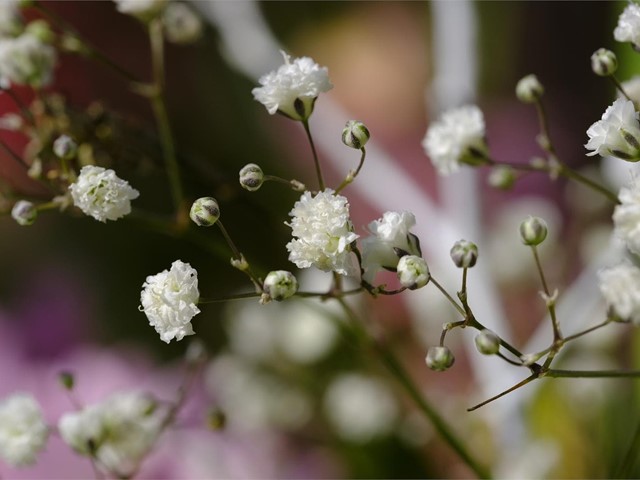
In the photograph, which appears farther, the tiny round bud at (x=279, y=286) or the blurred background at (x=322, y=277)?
the blurred background at (x=322, y=277)

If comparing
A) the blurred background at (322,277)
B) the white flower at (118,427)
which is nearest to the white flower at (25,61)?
the blurred background at (322,277)

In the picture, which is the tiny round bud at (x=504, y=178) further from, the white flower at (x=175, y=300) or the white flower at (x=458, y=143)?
the white flower at (x=175, y=300)

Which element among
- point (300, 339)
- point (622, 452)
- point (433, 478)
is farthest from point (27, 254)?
point (622, 452)

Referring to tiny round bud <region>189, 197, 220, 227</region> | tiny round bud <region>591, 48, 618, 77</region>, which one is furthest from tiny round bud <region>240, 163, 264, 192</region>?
tiny round bud <region>591, 48, 618, 77</region>

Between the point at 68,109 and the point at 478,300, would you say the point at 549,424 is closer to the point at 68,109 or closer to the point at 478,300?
the point at 478,300

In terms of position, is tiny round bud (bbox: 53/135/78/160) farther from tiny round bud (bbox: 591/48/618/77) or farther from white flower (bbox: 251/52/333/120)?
tiny round bud (bbox: 591/48/618/77)

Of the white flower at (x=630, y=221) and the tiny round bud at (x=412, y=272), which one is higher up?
the white flower at (x=630, y=221)
